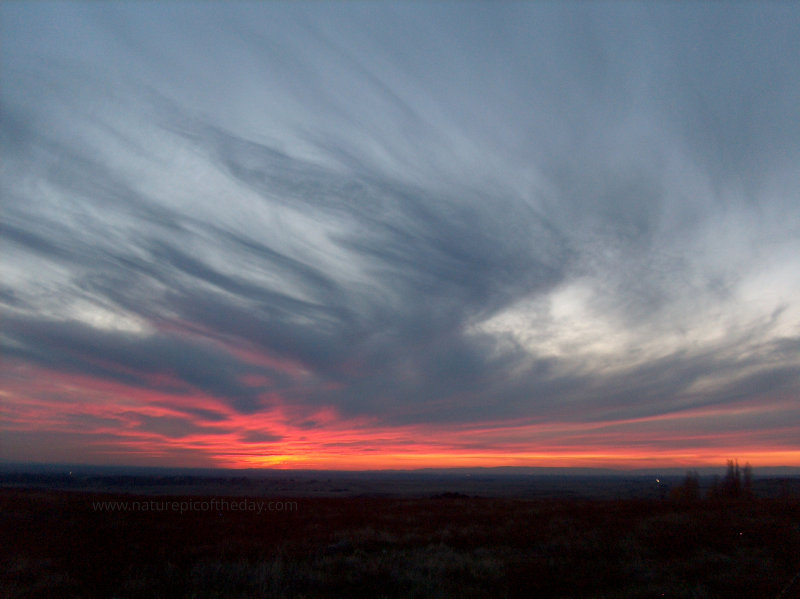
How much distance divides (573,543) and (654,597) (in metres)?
7.61

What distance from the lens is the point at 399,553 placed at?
17.6 meters

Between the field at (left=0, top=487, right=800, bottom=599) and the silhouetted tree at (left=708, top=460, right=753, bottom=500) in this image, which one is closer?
the field at (left=0, top=487, right=800, bottom=599)

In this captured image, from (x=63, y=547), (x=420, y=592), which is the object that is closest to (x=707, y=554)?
(x=420, y=592)

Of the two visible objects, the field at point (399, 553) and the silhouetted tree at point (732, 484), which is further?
the silhouetted tree at point (732, 484)

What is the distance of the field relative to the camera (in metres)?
12.9

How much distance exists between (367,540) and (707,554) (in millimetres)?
11921

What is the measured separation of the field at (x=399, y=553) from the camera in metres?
12.9

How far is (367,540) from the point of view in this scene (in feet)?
66.9

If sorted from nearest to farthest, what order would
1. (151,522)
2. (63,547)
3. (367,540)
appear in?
(63,547) < (367,540) < (151,522)

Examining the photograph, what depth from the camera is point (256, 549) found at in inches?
732

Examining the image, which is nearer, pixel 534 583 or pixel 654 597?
pixel 654 597

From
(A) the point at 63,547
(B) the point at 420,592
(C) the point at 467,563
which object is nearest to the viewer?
(B) the point at 420,592

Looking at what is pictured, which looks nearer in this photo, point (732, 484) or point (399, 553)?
point (399, 553)

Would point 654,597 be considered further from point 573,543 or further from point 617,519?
point 617,519
